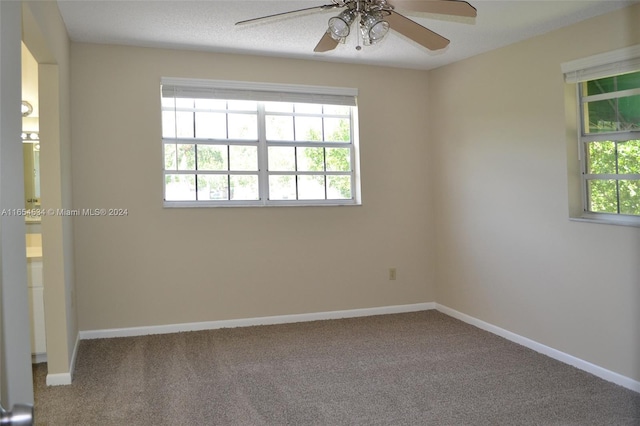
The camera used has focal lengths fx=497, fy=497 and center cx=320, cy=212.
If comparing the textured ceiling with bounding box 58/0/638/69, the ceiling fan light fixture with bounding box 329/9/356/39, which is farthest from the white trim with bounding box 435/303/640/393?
the ceiling fan light fixture with bounding box 329/9/356/39

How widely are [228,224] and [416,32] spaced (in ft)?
8.64

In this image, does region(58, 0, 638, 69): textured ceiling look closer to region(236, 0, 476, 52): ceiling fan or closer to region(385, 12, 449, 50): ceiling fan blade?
region(385, 12, 449, 50): ceiling fan blade

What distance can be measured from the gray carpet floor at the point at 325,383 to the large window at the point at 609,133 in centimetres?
118

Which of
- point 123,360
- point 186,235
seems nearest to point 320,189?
point 186,235

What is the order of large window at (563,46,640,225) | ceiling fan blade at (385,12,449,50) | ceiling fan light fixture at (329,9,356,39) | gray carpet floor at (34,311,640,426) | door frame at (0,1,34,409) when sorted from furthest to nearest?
large window at (563,46,640,225) < gray carpet floor at (34,311,640,426) < ceiling fan blade at (385,12,449,50) < ceiling fan light fixture at (329,9,356,39) < door frame at (0,1,34,409)

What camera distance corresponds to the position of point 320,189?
482cm

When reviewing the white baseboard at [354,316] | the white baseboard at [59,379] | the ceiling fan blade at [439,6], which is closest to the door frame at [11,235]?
the ceiling fan blade at [439,6]

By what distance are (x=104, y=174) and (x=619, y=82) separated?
391 cm

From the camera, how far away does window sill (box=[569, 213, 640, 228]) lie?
3143 mm

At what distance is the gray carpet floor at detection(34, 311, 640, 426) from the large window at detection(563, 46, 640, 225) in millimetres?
1176

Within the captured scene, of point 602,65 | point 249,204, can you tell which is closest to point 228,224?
point 249,204

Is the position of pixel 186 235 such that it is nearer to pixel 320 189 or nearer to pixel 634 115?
pixel 320 189

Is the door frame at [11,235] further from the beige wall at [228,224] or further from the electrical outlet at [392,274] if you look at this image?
the electrical outlet at [392,274]

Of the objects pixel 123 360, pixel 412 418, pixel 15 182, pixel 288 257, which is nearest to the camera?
pixel 15 182
